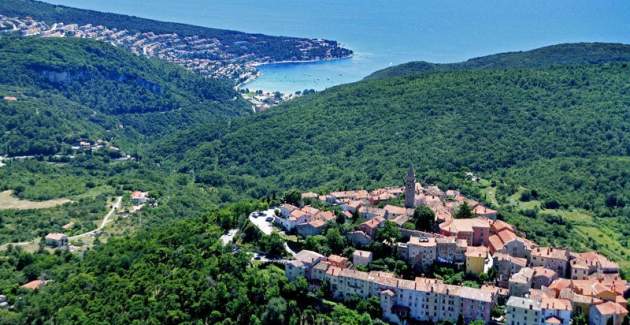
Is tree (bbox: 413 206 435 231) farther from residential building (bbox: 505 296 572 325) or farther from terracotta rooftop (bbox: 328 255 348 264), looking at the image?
residential building (bbox: 505 296 572 325)

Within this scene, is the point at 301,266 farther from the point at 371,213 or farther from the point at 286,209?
the point at 371,213

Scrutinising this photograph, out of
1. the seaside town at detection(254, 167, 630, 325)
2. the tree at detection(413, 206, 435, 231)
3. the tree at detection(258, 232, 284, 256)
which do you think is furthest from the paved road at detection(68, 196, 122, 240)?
the tree at detection(413, 206, 435, 231)

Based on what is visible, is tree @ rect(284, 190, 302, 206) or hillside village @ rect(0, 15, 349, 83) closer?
tree @ rect(284, 190, 302, 206)

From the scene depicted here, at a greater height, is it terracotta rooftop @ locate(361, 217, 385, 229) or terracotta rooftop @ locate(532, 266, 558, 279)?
terracotta rooftop @ locate(361, 217, 385, 229)

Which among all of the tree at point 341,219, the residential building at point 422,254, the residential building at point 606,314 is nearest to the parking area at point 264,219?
the tree at point 341,219

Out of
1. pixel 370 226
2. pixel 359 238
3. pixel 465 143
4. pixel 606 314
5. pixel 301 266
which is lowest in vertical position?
pixel 606 314

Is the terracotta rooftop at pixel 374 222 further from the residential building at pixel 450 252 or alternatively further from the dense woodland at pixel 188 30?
the dense woodland at pixel 188 30

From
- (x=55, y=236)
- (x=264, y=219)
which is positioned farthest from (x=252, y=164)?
(x=264, y=219)
